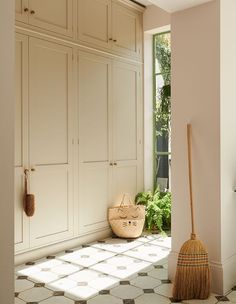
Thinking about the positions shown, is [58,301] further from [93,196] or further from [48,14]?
[48,14]

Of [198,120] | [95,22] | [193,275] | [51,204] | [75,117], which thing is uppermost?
[95,22]

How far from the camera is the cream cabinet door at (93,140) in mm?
3859

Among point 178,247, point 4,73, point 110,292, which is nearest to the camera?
point 4,73

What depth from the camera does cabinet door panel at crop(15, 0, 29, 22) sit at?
3.22 meters

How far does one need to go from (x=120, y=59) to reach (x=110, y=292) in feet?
9.15

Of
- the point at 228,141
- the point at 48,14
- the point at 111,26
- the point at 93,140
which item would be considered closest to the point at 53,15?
the point at 48,14

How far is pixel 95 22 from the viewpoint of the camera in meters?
4.02

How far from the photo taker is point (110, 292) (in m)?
2.62

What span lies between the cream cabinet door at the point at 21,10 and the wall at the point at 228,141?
5.79 feet

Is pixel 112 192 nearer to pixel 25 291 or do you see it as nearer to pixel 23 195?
pixel 23 195

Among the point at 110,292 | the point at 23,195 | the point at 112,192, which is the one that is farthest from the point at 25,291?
the point at 112,192

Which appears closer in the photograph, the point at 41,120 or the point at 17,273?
the point at 17,273

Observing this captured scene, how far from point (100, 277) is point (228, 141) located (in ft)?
4.92

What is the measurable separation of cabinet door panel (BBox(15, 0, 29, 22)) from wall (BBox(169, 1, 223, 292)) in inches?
54.1
